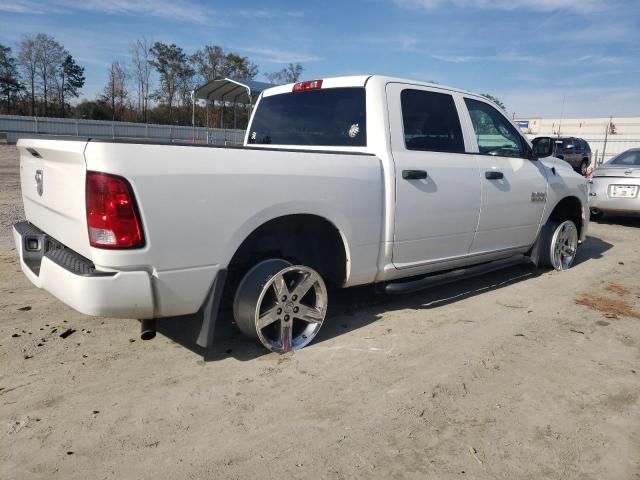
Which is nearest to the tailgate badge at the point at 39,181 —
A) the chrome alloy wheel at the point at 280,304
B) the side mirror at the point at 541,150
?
the chrome alloy wheel at the point at 280,304

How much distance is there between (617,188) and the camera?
9000mm

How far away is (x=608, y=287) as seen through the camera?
17.8 feet

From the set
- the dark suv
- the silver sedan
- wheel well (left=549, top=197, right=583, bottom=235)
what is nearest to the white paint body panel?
wheel well (left=549, top=197, right=583, bottom=235)

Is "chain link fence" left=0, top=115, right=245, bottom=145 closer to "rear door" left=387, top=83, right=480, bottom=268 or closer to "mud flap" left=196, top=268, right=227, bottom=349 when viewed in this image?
"rear door" left=387, top=83, right=480, bottom=268

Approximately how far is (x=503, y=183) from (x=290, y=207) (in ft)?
→ 8.01

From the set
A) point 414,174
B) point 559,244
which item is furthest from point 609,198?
point 414,174

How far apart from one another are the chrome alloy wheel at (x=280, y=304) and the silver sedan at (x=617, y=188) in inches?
301

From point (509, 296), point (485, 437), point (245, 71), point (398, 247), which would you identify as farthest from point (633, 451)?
point (245, 71)

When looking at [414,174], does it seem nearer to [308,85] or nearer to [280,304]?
[308,85]

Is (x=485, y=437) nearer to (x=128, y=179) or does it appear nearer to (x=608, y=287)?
(x=128, y=179)

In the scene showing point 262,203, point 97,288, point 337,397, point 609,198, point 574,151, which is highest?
point 574,151

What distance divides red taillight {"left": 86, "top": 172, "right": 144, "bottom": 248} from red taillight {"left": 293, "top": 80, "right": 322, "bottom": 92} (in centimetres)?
225

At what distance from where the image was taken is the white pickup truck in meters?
2.62

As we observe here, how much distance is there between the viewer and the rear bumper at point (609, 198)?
884 cm
